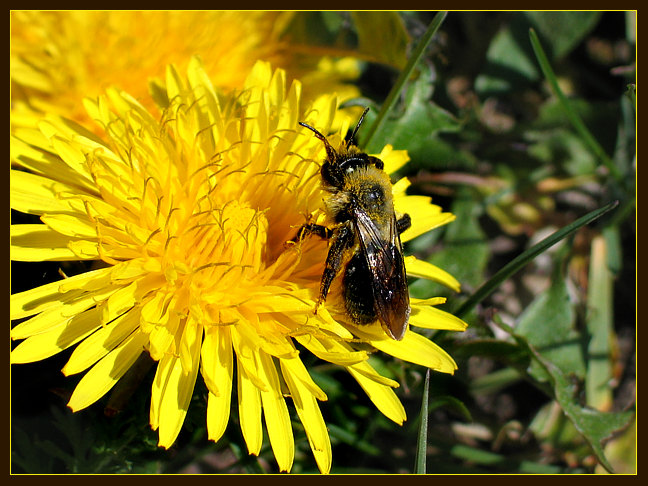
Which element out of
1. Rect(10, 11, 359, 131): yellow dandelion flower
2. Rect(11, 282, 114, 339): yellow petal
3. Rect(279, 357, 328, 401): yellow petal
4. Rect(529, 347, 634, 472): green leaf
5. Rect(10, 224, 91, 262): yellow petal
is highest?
Rect(10, 11, 359, 131): yellow dandelion flower

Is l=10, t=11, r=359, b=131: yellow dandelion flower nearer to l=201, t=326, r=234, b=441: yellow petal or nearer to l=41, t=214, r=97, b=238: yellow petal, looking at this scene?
l=41, t=214, r=97, b=238: yellow petal

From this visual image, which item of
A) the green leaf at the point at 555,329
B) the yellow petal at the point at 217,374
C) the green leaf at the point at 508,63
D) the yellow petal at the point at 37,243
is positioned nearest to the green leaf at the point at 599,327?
the green leaf at the point at 555,329

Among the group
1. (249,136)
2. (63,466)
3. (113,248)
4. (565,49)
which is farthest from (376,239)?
(565,49)

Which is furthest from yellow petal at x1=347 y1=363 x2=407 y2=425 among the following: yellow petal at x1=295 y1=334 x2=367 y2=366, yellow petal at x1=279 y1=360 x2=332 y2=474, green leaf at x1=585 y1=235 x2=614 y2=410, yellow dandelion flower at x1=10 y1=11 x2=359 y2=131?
yellow dandelion flower at x1=10 y1=11 x2=359 y2=131

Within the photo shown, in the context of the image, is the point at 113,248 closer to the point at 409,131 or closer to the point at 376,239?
the point at 376,239

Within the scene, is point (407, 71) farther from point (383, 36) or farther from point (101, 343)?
point (101, 343)

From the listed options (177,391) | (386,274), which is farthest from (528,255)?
(177,391)

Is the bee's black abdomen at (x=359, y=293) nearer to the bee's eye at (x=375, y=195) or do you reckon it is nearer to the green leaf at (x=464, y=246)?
the bee's eye at (x=375, y=195)
